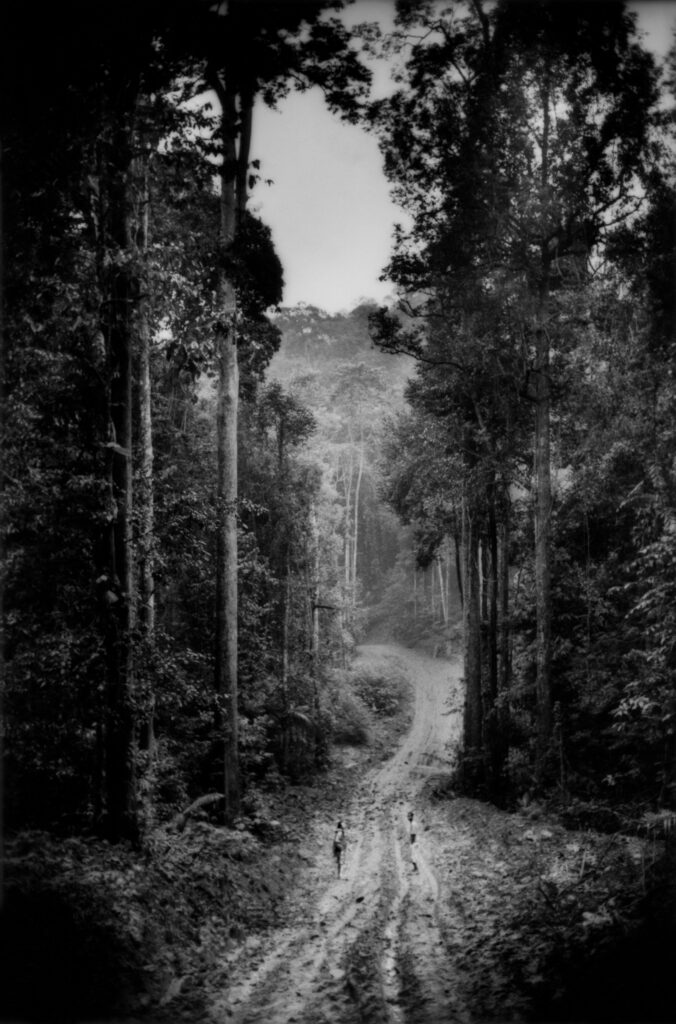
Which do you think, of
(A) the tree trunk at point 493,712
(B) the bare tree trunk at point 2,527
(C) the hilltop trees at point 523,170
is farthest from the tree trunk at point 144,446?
(A) the tree trunk at point 493,712

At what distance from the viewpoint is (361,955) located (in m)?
7.35

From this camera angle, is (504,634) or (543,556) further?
(504,634)

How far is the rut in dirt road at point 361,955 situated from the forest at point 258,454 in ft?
0.99

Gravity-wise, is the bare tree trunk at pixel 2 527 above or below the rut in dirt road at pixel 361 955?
above

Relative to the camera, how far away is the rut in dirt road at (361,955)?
5.86m

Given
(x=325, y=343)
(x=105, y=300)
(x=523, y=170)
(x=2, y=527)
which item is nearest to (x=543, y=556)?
(x=523, y=170)

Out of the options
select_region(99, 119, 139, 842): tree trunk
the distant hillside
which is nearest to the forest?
select_region(99, 119, 139, 842): tree trunk

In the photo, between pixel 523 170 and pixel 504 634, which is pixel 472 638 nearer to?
pixel 504 634

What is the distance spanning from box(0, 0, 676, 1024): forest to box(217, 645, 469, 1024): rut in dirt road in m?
0.30

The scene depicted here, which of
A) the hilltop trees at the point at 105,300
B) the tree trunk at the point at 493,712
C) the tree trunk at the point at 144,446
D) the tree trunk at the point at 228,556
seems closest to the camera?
the hilltop trees at the point at 105,300

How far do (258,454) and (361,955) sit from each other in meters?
14.2

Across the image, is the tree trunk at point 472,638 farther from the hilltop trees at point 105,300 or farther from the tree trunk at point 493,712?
the hilltop trees at point 105,300

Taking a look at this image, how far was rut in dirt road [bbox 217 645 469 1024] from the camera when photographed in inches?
231

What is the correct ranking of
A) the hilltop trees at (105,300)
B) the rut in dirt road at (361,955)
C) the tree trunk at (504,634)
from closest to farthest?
the hilltop trees at (105,300), the rut in dirt road at (361,955), the tree trunk at (504,634)
